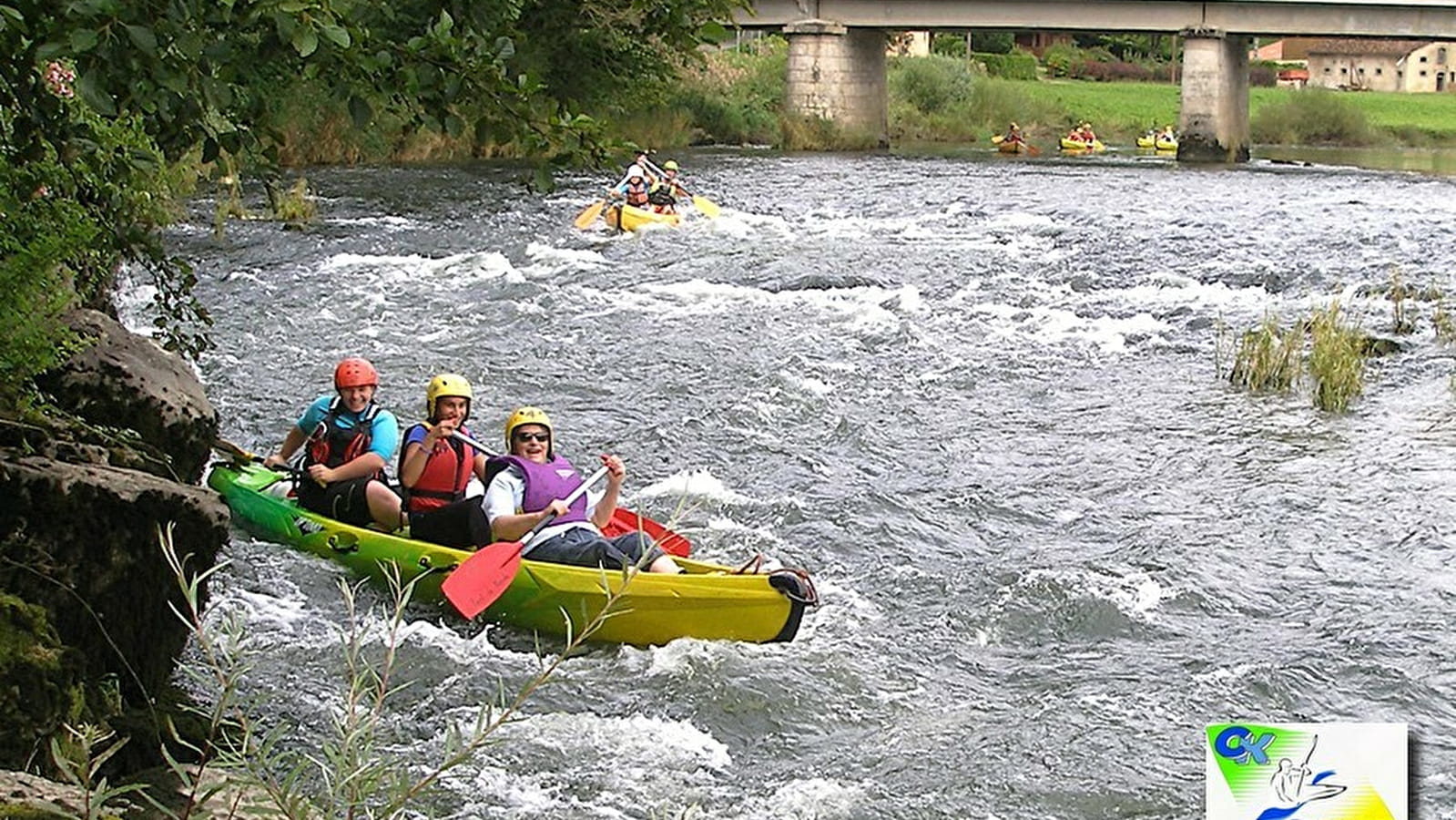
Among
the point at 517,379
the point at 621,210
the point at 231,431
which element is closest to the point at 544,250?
the point at 621,210

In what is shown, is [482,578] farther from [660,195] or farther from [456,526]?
[660,195]

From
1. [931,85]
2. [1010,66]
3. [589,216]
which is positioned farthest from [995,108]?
[589,216]

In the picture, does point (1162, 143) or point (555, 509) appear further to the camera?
point (1162, 143)

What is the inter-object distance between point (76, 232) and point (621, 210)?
51.9 ft

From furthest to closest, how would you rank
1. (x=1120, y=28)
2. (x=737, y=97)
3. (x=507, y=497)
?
(x=737, y=97), (x=1120, y=28), (x=507, y=497)

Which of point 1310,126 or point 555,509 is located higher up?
point 555,509

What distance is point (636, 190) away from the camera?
21812mm

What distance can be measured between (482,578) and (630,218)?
14.1m

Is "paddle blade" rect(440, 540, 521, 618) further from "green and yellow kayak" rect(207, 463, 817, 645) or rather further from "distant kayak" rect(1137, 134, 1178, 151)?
"distant kayak" rect(1137, 134, 1178, 151)

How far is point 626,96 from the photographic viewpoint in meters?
35.5

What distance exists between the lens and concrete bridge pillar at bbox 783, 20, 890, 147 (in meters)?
44.2

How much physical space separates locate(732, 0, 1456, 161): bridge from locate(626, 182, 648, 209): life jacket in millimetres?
21269

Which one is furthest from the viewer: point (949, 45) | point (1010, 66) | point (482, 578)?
point (949, 45)

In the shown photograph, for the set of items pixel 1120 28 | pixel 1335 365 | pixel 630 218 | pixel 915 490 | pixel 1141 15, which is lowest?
pixel 915 490
